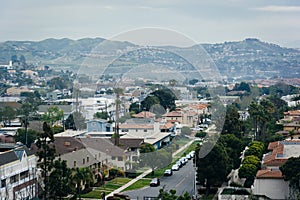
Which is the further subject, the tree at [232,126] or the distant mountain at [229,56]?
the distant mountain at [229,56]

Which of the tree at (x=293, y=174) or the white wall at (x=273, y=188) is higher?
the tree at (x=293, y=174)

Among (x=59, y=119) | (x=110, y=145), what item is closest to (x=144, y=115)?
(x=110, y=145)

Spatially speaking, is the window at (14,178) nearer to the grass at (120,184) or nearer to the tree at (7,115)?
the grass at (120,184)

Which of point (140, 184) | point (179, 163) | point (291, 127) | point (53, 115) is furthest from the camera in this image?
point (53, 115)

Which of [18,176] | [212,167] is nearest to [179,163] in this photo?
[212,167]

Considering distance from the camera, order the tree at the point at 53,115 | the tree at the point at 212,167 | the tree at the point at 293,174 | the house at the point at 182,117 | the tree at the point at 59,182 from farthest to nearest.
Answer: the tree at the point at 53,115, the house at the point at 182,117, the tree at the point at 212,167, the tree at the point at 59,182, the tree at the point at 293,174

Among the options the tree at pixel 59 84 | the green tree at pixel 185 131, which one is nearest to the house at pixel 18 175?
the green tree at pixel 185 131

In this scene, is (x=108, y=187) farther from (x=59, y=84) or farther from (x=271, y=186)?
(x=59, y=84)
